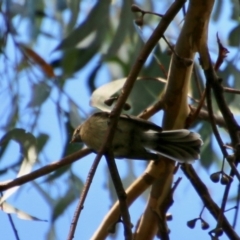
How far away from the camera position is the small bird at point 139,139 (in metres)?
1.10

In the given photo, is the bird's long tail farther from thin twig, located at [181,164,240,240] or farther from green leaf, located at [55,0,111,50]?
green leaf, located at [55,0,111,50]

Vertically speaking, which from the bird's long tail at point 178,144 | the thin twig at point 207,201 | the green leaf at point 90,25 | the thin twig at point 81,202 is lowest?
the thin twig at point 81,202

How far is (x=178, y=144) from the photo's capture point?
3.76ft

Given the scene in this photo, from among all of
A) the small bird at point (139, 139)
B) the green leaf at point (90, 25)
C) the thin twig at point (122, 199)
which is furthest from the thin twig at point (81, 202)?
the green leaf at point (90, 25)

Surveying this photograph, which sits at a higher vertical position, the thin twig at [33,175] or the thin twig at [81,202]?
the thin twig at [33,175]

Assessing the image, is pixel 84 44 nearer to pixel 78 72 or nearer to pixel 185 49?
pixel 78 72

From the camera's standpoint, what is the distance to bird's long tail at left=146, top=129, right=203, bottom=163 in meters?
1.14

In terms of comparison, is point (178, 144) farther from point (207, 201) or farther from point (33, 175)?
point (33, 175)

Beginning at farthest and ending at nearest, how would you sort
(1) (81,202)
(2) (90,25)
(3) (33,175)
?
1. (2) (90,25)
2. (3) (33,175)
3. (1) (81,202)

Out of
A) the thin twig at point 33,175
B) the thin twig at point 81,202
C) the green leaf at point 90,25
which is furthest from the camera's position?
the green leaf at point 90,25

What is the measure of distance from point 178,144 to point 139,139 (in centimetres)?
7

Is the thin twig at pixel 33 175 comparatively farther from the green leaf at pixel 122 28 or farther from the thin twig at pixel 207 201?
the green leaf at pixel 122 28

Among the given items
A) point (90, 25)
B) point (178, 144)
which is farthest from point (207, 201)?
point (90, 25)

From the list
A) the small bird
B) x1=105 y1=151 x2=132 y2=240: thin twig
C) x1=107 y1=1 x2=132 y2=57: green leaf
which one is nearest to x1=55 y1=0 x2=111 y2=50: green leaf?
x1=107 y1=1 x2=132 y2=57: green leaf
